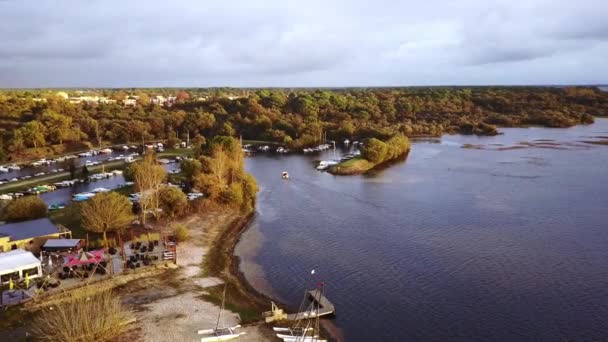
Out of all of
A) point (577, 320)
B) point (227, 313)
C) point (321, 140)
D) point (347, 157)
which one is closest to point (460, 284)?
point (577, 320)

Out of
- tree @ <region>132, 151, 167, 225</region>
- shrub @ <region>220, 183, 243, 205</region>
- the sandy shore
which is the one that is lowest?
the sandy shore

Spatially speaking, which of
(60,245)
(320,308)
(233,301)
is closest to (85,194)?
(60,245)

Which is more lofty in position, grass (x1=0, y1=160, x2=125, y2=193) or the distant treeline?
the distant treeline

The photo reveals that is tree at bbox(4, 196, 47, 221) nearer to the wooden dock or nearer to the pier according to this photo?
the pier

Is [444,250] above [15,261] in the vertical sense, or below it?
A: below

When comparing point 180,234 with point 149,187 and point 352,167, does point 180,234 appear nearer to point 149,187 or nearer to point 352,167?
point 149,187

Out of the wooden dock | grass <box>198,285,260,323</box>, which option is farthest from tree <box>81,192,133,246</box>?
the wooden dock

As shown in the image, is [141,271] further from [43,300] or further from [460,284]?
[460,284]
